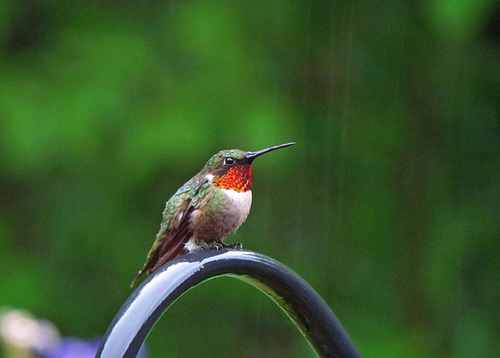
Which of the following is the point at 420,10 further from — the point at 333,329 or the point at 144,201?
the point at 333,329

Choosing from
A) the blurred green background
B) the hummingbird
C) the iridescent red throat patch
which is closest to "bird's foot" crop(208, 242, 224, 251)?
the hummingbird

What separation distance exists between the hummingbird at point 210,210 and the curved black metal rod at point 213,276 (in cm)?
41

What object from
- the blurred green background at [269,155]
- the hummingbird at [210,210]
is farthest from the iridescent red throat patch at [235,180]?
the blurred green background at [269,155]

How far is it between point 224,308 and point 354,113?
1.56m

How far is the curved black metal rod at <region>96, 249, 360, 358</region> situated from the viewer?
1.15 metres

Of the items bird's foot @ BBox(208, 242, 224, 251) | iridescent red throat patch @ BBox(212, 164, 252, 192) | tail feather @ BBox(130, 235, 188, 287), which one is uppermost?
iridescent red throat patch @ BBox(212, 164, 252, 192)

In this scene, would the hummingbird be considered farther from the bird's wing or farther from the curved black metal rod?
the curved black metal rod

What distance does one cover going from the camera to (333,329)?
150 cm

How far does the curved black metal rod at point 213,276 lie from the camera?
1149 mm

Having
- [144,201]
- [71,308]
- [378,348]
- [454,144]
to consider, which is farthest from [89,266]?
[454,144]

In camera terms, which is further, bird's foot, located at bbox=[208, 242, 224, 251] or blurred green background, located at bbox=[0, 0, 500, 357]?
blurred green background, located at bbox=[0, 0, 500, 357]

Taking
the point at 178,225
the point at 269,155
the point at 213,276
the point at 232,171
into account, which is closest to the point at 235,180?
the point at 232,171

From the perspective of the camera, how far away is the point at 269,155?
4.32 m

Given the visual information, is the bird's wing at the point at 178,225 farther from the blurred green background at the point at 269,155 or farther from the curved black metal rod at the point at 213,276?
the blurred green background at the point at 269,155
